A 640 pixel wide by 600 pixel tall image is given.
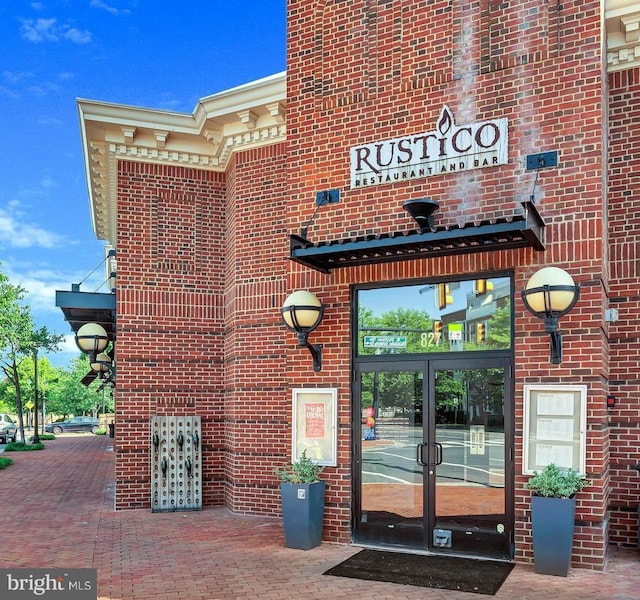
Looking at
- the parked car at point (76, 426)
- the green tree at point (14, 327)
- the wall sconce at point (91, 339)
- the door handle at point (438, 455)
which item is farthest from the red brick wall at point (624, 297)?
the parked car at point (76, 426)

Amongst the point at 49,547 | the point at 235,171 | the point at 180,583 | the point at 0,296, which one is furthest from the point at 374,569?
the point at 0,296

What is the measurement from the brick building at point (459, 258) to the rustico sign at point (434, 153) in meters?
0.02

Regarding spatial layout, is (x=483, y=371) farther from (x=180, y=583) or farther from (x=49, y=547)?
(x=49, y=547)

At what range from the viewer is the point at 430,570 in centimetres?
734

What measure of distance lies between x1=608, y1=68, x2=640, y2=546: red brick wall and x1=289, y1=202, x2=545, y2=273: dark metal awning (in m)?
1.79

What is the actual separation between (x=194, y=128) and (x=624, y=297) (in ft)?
24.2

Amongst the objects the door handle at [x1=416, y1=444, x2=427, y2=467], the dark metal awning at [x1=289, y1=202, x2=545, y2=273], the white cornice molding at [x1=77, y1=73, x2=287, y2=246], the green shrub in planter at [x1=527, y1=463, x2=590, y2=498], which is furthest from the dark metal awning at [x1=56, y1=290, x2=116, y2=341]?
the green shrub in planter at [x1=527, y1=463, x2=590, y2=498]

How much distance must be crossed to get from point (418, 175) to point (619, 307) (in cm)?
306

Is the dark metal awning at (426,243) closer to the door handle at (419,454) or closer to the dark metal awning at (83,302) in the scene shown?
the door handle at (419,454)

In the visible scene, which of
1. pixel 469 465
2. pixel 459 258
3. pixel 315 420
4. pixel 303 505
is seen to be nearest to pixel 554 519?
pixel 469 465

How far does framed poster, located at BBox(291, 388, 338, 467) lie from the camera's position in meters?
8.73

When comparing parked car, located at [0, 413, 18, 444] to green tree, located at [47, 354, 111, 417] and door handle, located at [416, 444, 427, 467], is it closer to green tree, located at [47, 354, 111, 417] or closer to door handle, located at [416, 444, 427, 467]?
green tree, located at [47, 354, 111, 417]

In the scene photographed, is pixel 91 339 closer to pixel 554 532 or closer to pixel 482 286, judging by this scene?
pixel 482 286

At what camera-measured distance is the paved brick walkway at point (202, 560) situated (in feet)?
21.6
